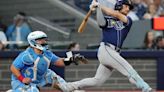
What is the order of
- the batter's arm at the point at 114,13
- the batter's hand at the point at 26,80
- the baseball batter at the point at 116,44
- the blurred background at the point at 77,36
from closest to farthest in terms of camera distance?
the batter's hand at the point at 26,80
the batter's arm at the point at 114,13
the baseball batter at the point at 116,44
the blurred background at the point at 77,36

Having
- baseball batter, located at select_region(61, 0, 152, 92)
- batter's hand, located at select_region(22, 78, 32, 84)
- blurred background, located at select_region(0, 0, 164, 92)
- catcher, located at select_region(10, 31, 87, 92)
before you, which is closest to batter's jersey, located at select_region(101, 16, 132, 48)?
baseball batter, located at select_region(61, 0, 152, 92)

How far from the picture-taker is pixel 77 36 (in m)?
16.0

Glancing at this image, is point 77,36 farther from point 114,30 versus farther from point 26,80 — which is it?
point 26,80

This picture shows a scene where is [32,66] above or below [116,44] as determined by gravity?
below

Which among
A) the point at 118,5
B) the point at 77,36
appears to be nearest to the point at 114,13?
the point at 118,5

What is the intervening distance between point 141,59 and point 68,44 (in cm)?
181

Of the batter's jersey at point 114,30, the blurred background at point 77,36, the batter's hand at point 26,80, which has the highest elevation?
the batter's jersey at point 114,30

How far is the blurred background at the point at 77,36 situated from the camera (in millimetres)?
13469

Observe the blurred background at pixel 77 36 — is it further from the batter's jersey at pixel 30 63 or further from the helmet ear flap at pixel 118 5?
the batter's jersey at pixel 30 63

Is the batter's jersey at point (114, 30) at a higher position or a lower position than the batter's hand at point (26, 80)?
higher

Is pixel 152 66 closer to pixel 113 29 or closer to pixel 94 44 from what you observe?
pixel 94 44

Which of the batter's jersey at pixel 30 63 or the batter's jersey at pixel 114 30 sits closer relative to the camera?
the batter's jersey at pixel 30 63

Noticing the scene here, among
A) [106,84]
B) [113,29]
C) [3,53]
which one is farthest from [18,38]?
[113,29]

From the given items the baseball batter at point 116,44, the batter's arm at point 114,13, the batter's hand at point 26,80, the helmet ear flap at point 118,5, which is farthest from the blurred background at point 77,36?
the batter's hand at point 26,80
